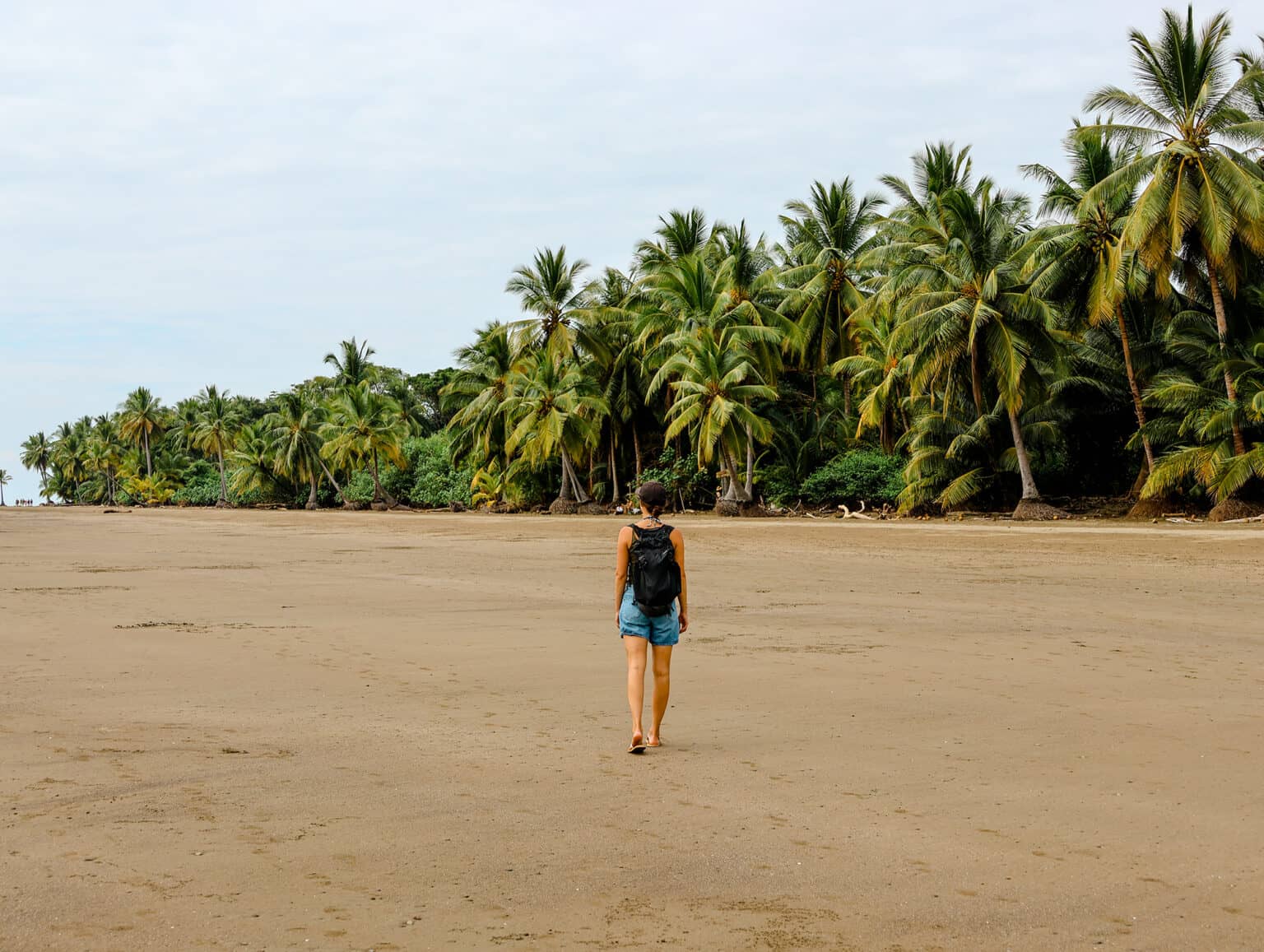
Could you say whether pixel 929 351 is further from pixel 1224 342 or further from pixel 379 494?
pixel 379 494

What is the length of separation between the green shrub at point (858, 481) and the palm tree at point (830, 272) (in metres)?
4.72

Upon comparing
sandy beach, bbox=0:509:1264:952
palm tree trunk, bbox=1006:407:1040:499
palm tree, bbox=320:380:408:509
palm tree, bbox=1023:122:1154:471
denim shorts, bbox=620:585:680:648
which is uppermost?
palm tree, bbox=1023:122:1154:471

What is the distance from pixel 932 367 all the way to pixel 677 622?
27.0 metres

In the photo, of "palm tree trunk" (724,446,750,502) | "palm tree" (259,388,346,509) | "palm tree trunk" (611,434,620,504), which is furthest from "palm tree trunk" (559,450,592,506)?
"palm tree" (259,388,346,509)

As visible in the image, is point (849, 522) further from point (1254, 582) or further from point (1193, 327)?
point (1254, 582)

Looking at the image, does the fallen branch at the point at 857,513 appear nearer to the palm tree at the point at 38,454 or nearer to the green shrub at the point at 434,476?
the green shrub at the point at 434,476

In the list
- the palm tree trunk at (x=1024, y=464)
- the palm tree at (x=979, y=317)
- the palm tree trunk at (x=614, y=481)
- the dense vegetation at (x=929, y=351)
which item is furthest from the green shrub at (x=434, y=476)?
the palm tree trunk at (x=1024, y=464)

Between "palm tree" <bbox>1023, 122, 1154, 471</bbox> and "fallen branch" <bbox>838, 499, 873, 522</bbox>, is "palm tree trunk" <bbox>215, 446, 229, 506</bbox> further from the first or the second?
"palm tree" <bbox>1023, 122, 1154, 471</bbox>

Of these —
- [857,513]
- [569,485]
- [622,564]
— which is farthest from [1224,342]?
[569,485]

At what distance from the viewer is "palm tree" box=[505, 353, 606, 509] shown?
149 ft

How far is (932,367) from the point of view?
31.6 meters

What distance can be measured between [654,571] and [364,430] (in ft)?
186

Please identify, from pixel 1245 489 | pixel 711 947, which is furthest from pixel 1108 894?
pixel 1245 489

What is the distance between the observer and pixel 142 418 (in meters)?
98.9
